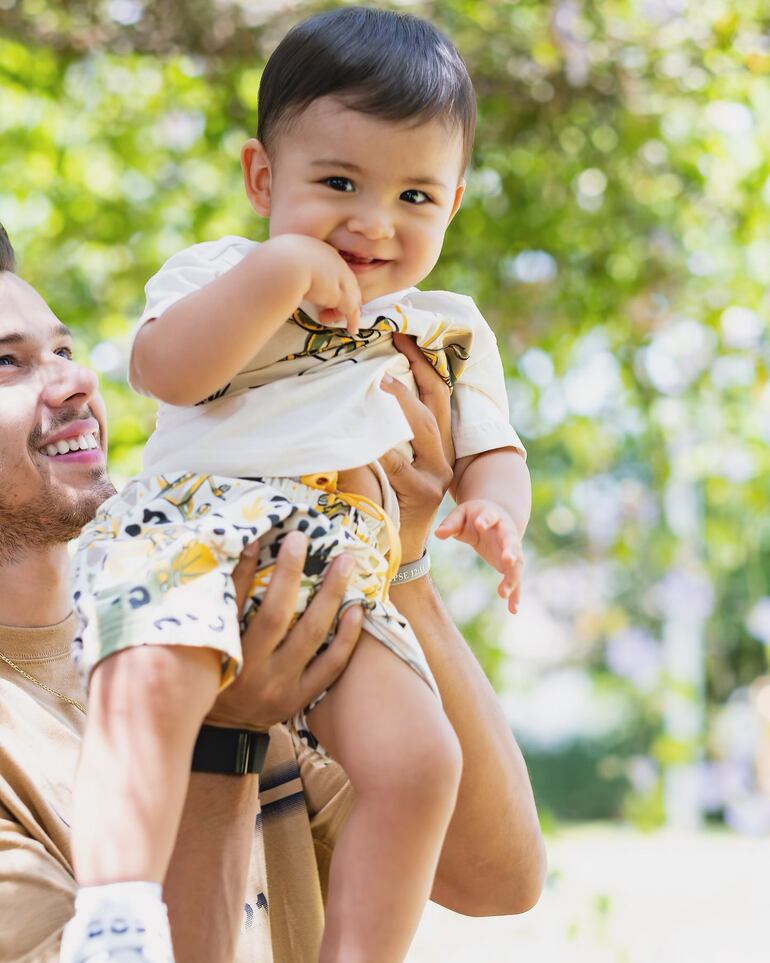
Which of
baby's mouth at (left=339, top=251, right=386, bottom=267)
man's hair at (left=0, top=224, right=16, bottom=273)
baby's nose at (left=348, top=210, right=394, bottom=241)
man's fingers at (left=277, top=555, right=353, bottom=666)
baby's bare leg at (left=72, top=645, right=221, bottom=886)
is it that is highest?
baby's nose at (left=348, top=210, right=394, bottom=241)

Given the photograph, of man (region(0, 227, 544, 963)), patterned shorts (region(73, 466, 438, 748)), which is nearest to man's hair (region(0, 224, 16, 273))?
man (region(0, 227, 544, 963))

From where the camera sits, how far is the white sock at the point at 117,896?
1.12 metres

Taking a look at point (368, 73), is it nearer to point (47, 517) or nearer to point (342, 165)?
point (342, 165)

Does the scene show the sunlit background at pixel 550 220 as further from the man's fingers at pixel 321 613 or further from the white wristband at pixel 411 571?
the man's fingers at pixel 321 613

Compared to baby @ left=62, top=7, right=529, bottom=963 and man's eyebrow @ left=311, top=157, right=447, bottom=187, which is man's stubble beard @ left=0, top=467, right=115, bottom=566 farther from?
man's eyebrow @ left=311, top=157, right=447, bottom=187

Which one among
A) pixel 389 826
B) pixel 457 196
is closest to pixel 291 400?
pixel 457 196

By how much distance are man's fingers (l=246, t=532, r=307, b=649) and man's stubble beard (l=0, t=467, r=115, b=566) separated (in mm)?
626

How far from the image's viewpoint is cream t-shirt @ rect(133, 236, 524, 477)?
131 centimetres

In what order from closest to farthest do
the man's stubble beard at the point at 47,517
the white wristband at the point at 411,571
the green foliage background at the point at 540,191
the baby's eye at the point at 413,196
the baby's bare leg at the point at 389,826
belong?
the baby's bare leg at the point at 389,826 < the baby's eye at the point at 413,196 < the white wristband at the point at 411,571 < the man's stubble beard at the point at 47,517 < the green foliage background at the point at 540,191

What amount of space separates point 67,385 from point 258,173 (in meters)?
0.63

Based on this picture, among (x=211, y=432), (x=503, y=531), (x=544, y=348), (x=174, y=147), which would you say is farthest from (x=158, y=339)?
(x=174, y=147)

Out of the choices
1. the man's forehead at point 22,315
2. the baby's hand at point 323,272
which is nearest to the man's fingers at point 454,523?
the baby's hand at point 323,272

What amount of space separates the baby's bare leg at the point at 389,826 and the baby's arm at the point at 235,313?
1.16 ft

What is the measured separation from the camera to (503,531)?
138 centimetres
